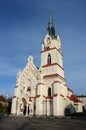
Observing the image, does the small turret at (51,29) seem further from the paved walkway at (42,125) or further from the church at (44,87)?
the paved walkway at (42,125)

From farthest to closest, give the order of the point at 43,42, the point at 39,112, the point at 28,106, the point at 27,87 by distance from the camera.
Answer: the point at 43,42, the point at 27,87, the point at 28,106, the point at 39,112

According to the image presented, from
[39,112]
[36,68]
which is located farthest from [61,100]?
[36,68]

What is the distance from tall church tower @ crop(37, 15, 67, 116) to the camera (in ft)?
135

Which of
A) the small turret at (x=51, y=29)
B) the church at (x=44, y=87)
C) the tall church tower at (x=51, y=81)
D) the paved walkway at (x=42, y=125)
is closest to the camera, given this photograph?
the paved walkway at (x=42, y=125)

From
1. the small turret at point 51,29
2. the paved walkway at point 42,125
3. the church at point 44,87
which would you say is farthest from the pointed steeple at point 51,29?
the paved walkway at point 42,125

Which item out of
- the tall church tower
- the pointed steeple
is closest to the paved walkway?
the tall church tower

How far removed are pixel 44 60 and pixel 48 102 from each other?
44.2 feet

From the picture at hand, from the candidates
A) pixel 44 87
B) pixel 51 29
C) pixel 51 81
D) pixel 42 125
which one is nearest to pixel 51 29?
pixel 51 29

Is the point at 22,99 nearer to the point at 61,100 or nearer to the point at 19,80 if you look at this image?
the point at 19,80

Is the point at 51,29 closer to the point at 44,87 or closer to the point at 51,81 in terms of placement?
the point at 51,81

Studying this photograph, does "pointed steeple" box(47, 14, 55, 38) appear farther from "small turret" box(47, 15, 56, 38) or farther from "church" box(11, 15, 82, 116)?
"church" box(11, 15, 82, 116)

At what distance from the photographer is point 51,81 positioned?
147ft

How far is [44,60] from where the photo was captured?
164 feet

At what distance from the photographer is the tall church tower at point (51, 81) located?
4116 cm
